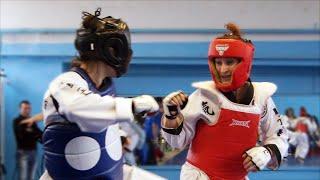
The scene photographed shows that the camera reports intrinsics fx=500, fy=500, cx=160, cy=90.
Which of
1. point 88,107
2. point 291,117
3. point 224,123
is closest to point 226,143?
point 224,123

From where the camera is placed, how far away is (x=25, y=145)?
25.0 ft

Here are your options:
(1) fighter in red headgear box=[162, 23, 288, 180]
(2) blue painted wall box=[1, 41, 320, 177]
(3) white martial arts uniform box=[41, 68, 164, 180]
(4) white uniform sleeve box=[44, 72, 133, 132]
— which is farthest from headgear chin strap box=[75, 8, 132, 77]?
(2) blue painted wall box=[1, 41, 320, 177]

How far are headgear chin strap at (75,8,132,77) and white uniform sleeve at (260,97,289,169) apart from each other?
43.2 inches

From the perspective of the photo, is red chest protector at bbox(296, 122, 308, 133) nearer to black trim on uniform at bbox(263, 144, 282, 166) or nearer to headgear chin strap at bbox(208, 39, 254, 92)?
black trim on uniform at bbox(263, 144, 282, 166)

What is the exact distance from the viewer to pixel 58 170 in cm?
252

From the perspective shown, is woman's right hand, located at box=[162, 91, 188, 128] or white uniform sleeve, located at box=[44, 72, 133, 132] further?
woman's right hand, located at box=[162, 91, 188, 128]

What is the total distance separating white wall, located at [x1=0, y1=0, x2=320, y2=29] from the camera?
792cm

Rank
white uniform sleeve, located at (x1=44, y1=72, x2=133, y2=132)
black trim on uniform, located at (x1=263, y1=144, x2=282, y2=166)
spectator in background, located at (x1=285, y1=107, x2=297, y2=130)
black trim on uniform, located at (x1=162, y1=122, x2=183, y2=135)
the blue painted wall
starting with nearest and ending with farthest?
white uniform sleeve, located at (x1=44, y1=72, x2=133, y2=132)
black trim on uniform, located at (x1=162, y1=122, x2=183, y2=135)
black trim on uniform, located at (x1=263, y1=144, x2=282, y2=166)
spectator in background, located at (x1=285, y1=107, x2=297, y2=130)
the blue painted wall

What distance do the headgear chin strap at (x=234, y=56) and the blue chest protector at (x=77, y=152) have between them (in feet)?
2.62

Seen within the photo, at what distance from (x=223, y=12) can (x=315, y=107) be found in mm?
2135

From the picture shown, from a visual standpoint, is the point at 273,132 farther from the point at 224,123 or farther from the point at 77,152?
the point at 77,152

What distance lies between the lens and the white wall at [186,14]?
7.92 m

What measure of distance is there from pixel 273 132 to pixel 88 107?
1484mm

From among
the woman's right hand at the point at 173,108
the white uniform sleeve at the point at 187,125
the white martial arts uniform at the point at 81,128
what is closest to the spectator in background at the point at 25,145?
the white uniform sleeve at the point at 187,125
